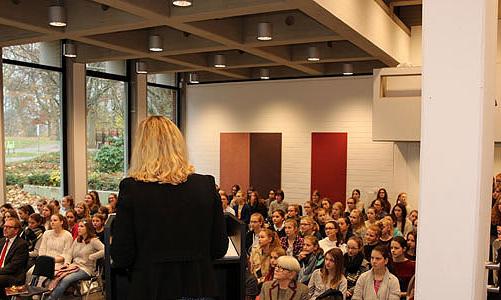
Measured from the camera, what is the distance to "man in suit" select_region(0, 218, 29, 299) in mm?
5090

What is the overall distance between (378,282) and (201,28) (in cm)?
343

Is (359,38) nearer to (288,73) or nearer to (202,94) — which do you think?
(288,73)

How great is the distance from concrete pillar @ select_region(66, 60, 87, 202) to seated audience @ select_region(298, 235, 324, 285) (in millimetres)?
5312

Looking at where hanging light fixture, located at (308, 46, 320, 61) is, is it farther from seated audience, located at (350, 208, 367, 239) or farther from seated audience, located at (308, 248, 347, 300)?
seated audience, located at (308, 248, 347, 300)

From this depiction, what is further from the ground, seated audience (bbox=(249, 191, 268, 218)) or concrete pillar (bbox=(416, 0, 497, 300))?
concrete pillar (bbox=(416, 0, 497, 300))

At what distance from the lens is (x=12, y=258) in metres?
5.20

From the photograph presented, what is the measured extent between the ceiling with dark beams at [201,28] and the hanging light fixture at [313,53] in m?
0.26

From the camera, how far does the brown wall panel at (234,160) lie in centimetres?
1106

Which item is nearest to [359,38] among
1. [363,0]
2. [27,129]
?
[363,0]

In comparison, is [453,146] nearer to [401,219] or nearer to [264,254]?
[264,254]

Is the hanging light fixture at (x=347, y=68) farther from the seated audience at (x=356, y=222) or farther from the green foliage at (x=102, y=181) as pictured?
the green foliage at (x=102, y=181)

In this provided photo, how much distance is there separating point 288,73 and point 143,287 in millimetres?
9410

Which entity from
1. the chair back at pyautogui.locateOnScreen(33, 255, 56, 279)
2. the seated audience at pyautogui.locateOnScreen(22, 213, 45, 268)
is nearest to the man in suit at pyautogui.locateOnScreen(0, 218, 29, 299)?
the chair back at pyautogui.locateOnScreen(33, 255, 56, 279)

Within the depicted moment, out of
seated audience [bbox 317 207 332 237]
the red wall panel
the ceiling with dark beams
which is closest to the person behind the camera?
the ceiling with dark beams
